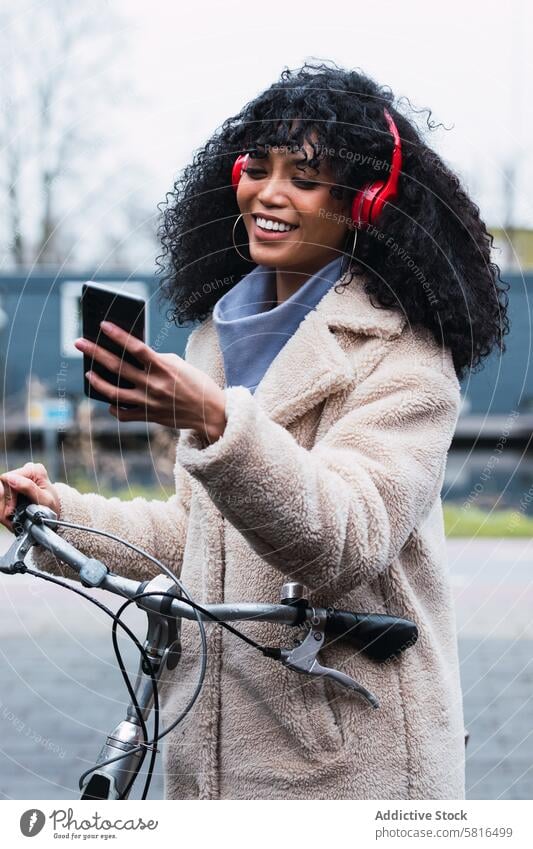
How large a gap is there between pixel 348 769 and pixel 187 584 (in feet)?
1.10

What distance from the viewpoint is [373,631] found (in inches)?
60.5

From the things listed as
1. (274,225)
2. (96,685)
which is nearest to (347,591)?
(274,225)

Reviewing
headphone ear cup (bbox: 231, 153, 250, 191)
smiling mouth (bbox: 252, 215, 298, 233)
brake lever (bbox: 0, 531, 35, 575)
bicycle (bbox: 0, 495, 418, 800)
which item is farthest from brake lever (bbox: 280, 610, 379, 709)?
headphone ear cup (bbox: 231, 153, 250, 191)

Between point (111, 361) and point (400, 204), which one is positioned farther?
point (400, 204)

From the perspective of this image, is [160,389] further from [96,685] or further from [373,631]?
[96,685]

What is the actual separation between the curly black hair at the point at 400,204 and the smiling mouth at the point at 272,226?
8cm

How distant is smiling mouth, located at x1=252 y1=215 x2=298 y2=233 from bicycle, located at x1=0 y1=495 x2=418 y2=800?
46 centimetres

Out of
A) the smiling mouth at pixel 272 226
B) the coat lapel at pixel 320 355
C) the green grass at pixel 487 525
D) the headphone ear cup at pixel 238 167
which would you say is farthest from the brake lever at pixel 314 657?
the green grass at pixel 487 525

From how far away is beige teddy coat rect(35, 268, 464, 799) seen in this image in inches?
57.5

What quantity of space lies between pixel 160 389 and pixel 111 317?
97 millimetres

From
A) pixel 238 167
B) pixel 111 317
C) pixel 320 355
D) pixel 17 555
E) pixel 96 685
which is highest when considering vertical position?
pixel 96 685

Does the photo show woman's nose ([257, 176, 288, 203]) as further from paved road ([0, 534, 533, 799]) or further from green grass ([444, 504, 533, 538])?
green grass ([444, 504, 533, 538])

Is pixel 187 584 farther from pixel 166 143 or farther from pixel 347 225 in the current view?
pixel 166 143

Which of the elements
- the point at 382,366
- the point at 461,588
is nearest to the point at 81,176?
the point at 382,366
